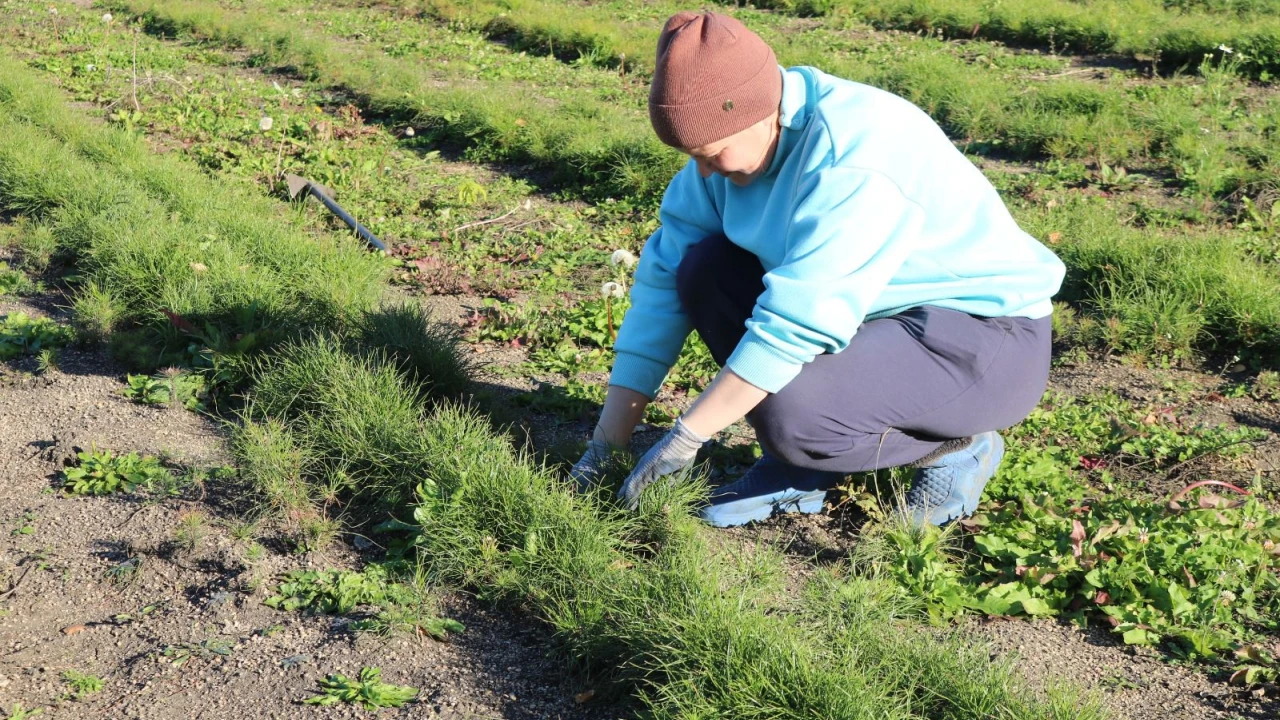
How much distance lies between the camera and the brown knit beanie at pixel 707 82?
8.34 feet

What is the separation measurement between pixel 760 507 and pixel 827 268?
82 cm

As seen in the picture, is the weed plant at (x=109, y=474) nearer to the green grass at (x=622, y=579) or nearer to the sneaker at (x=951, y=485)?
the green grass at (x=622, y=579)

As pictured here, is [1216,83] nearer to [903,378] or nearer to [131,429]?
[903,378]

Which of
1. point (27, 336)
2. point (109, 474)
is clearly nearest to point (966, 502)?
point (109, 474)

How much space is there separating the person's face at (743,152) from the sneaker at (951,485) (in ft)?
2.97

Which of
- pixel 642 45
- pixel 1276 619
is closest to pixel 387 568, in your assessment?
pixel 1276 619

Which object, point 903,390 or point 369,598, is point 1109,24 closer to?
point 903,390

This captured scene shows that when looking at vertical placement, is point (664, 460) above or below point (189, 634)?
above

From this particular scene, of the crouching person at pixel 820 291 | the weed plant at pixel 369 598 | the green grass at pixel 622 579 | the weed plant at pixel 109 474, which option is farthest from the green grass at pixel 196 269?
the crouching person at pixel 820 291

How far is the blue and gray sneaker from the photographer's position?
10.1 ft

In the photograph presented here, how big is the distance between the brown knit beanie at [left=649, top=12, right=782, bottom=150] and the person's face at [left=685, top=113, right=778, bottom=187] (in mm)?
29

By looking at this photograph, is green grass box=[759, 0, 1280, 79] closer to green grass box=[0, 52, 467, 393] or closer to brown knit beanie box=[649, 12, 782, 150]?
green grass box=[0, 52, 467, 393]

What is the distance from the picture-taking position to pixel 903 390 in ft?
9.30

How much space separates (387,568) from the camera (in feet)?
9.42
